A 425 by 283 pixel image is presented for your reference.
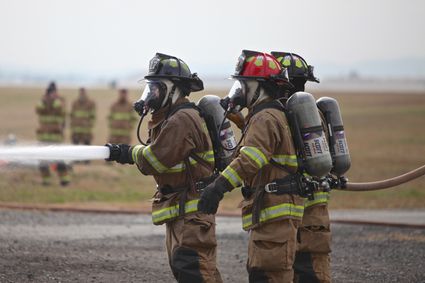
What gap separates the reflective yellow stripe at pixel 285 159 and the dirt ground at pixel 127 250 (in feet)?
7.65

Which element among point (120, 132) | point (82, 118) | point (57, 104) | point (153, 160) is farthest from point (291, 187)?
point (120, 132)

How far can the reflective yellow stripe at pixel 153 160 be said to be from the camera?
19.2ft

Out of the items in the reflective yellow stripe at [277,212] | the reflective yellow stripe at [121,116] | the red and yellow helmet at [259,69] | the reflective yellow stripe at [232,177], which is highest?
the red and yellow helmet at [259,69]

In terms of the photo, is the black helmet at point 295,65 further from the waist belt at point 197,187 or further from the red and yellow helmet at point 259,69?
the waist belt at point 197,187

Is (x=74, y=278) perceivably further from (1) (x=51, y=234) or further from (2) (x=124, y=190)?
(2) (x=124, y=190)

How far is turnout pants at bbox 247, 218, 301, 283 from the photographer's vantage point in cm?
559

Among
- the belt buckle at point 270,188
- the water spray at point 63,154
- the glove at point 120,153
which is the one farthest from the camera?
the glove at point 120,153

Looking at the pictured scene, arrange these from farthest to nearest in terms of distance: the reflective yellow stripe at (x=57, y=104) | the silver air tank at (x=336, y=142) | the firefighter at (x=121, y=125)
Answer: the firefighter at (x=121, y=125), the reflective yellow stripe at (x=57, y=104), the silver air tank at (x=336, y=142)

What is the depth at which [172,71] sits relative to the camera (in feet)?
20.1

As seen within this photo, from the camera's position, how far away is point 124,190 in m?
16.1

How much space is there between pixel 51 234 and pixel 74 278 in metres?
3.03

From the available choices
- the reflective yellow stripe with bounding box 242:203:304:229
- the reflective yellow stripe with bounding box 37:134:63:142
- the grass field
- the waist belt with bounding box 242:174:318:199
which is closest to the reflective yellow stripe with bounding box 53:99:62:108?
the reflective yellow stripe with bounding box 37:134:63:142

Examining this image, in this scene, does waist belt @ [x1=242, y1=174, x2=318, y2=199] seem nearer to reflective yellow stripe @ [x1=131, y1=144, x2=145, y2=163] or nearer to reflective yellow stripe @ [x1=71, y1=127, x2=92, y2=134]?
reflective yellow stripe @ [x1=131, y1=144, x2=145, y2=163]

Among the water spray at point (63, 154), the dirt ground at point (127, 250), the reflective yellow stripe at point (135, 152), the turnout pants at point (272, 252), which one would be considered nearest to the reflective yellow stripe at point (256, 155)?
the turnout pants at point (272, 252)
